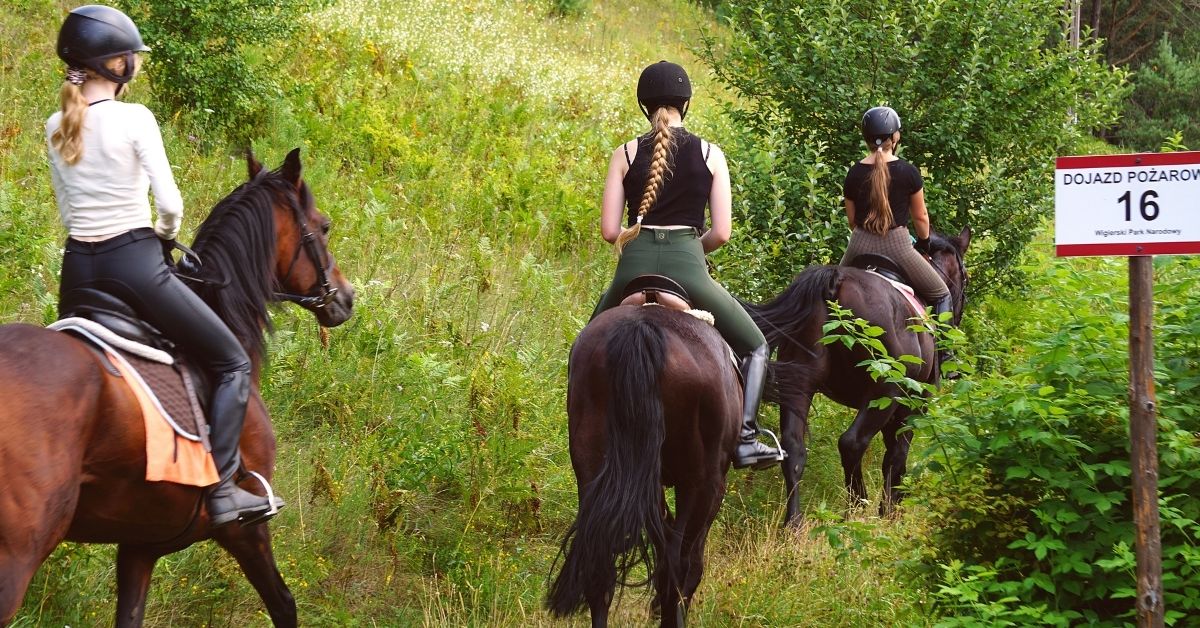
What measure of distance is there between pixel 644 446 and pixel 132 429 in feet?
7.40

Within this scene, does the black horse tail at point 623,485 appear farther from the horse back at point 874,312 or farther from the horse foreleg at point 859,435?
the horse foreleg at point 859,435

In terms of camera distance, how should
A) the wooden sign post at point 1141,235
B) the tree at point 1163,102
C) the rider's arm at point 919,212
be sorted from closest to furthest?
the wooden sign post at point 1141,235 < the rider's arm at point 919,212 < the tree at point 1163,102

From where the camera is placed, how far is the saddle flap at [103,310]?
15.0 feet

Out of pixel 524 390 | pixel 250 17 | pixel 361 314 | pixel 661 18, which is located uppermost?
pixel 661 18

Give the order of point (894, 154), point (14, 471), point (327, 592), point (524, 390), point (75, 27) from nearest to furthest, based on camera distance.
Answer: point (14, 471)
point (75, 27)
point (327, 592)
point (524, 390)
point (894, 154)

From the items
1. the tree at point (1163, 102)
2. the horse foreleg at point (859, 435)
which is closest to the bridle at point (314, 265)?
the horse foreleg at point (859, 435)

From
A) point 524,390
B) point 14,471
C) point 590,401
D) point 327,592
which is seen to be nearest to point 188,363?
point 14,471

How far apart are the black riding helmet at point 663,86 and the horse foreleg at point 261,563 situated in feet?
9.46

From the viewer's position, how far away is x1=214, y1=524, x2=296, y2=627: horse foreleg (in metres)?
5.30

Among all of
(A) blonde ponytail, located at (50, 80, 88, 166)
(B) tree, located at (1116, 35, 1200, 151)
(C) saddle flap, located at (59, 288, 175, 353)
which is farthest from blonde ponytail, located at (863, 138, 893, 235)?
(B) tree, located at (1116, 35, 1200, 151)

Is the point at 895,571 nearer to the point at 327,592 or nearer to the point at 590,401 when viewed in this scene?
the point at 590,401

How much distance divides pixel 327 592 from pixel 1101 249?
4.77 m

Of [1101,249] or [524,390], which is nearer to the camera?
[1101,249]

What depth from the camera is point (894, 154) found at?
9.82m
